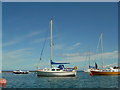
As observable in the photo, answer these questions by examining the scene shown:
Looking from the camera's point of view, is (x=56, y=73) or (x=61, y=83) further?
(x=56, y=73)

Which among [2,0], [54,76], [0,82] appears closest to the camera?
[2,0]

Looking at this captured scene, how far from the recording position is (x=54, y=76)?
36125mm

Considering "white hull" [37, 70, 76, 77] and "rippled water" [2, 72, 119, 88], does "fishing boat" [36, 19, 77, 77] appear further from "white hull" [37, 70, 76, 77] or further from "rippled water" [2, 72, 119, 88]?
"rippled water" [2, 72, 119, 88]

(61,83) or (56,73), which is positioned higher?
(56,73)

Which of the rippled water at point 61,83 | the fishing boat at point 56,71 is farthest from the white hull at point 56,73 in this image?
the rippled water at point 61,83

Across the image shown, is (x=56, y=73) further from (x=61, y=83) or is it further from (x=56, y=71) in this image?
(x=61, y=83)

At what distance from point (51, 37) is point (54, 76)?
263 inches

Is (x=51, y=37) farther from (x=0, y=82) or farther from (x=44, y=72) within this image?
(x=0, y=82)

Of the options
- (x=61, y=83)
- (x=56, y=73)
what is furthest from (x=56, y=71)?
(x=61, y=83)

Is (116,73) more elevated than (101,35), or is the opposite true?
(101,35)

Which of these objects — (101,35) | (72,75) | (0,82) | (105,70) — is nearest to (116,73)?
(105,70)

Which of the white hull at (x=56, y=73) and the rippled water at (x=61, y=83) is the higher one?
the white hull at (x=56, y=73)

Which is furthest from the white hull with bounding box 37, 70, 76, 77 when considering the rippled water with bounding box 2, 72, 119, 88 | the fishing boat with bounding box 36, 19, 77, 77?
the rippled water with bounding box 2, 72, 119, 88

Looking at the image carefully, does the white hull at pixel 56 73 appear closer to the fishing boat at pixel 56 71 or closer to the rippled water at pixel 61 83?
the fishing boat at pixel 56 71
